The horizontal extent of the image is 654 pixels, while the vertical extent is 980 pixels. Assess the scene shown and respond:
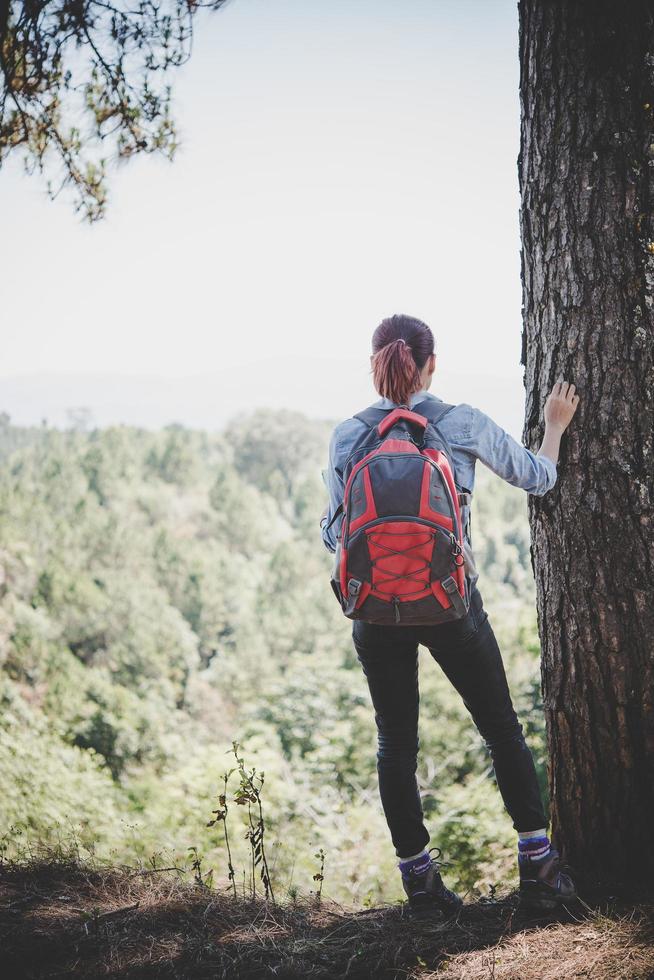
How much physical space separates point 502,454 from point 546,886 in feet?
3.81

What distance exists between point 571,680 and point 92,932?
1.46m

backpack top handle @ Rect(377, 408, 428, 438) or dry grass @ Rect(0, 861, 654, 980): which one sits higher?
backpack top handle @ Rect(377, 408, 428, 438)

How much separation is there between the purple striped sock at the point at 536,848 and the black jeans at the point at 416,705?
0.03 m

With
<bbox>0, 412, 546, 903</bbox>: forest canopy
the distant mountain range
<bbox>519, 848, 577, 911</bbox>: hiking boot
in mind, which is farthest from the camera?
the distant mountain range

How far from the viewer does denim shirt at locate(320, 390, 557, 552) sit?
1.87 metres

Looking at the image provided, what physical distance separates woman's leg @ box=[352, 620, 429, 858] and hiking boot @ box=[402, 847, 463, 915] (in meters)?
0.08

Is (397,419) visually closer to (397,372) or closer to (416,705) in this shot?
(397,372)

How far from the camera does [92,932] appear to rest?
186 centimetres

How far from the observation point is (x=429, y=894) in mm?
2053

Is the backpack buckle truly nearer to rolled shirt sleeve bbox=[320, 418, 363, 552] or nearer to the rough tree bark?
rolled shirt sleeve bbox=[320, 418, 363, 552]

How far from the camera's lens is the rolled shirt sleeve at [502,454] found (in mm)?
1867

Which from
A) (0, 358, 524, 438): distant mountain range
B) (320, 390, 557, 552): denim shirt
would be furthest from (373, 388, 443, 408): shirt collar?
(0, 358, 524, 438): distant mountain range

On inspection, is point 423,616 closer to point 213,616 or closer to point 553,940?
point 553,940

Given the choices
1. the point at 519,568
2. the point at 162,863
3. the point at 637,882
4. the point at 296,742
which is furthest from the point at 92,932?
the point at 519,568
